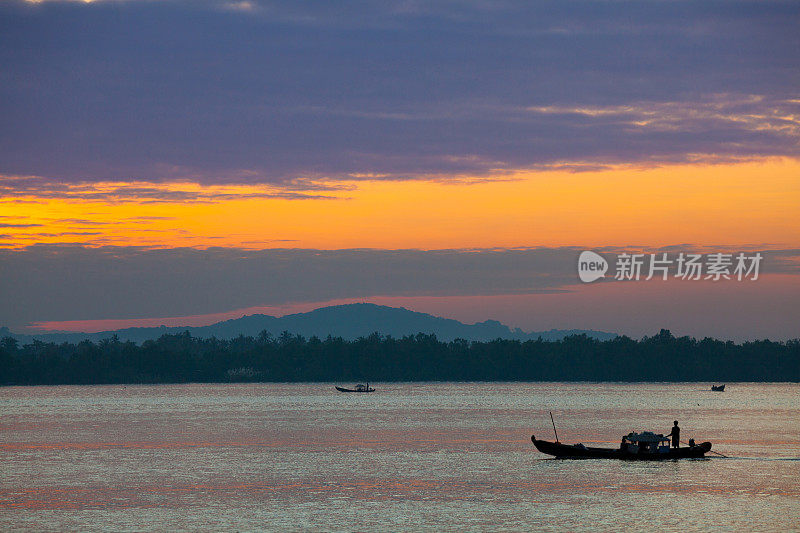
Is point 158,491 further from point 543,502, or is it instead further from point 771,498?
point 771,498

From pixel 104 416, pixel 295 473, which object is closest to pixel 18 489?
pixel 295 473

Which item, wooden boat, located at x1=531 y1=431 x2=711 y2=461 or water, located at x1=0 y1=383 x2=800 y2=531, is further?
wooden boat, located at x1=531 y1=431 x2=711 y2=461

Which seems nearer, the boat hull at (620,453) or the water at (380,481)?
the water at (380,481)

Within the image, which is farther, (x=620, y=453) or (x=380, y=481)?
(x=620, y=453)

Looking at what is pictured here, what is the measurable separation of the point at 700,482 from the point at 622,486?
6091mm

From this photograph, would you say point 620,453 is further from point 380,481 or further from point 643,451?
point 380,481

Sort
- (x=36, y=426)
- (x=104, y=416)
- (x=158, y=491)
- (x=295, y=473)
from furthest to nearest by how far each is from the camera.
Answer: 1. (x=104, y=416)
2. (x=36, y=426)
3. (x=295, y=473)
4. (x=158, y=491)

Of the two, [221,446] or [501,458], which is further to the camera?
[221,446]

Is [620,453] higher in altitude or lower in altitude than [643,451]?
lower

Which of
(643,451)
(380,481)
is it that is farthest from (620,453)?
(380,481)

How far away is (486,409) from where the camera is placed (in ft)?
602

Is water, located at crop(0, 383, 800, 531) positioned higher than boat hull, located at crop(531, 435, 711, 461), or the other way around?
boat hull, located at crop(531, 435, 711, 461)

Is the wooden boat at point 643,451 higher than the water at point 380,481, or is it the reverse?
the wooden boat at point 643,451

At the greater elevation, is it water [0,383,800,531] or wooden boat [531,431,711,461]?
wooden boat [531,431,711,461]
